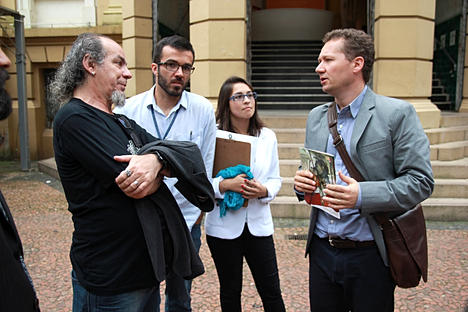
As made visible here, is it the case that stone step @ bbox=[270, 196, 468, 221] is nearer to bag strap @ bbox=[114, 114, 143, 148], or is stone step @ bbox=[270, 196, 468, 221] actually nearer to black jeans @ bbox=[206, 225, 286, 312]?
black jeans @ bbox=[206, 225, 286, 312]

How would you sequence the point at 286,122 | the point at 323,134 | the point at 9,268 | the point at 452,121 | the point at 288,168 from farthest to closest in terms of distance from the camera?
the point at 452,121 < the point at 286,122 < the point at 288,168 < the point at 323,134 < the point at 9,268

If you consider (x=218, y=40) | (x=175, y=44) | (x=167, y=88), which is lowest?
(x=167, y=88)

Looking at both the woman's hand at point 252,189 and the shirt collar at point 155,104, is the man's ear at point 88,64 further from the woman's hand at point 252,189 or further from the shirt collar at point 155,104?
the woman's hand at point 252,189

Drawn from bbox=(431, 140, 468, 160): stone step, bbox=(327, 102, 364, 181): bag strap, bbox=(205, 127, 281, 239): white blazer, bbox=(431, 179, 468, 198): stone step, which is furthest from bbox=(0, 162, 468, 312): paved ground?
bbox=(327, 102, 364, 181): bag strap

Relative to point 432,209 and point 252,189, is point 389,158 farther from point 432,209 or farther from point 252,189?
point 432,209

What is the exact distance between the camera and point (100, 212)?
5.89 ft

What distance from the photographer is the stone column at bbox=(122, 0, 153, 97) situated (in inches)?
393

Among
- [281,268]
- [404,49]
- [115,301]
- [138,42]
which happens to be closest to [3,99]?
[115,301]

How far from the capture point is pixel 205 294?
12.5 feet

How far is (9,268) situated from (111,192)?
0.49 meters

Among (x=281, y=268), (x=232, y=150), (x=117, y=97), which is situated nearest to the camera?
(x=117, y=97)

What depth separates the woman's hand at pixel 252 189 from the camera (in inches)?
112

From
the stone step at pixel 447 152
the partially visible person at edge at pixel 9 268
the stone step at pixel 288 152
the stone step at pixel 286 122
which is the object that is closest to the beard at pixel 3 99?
the partially visible person at edge at pixel 9 268

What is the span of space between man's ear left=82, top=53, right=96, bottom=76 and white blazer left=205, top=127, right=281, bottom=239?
50.4 inches
